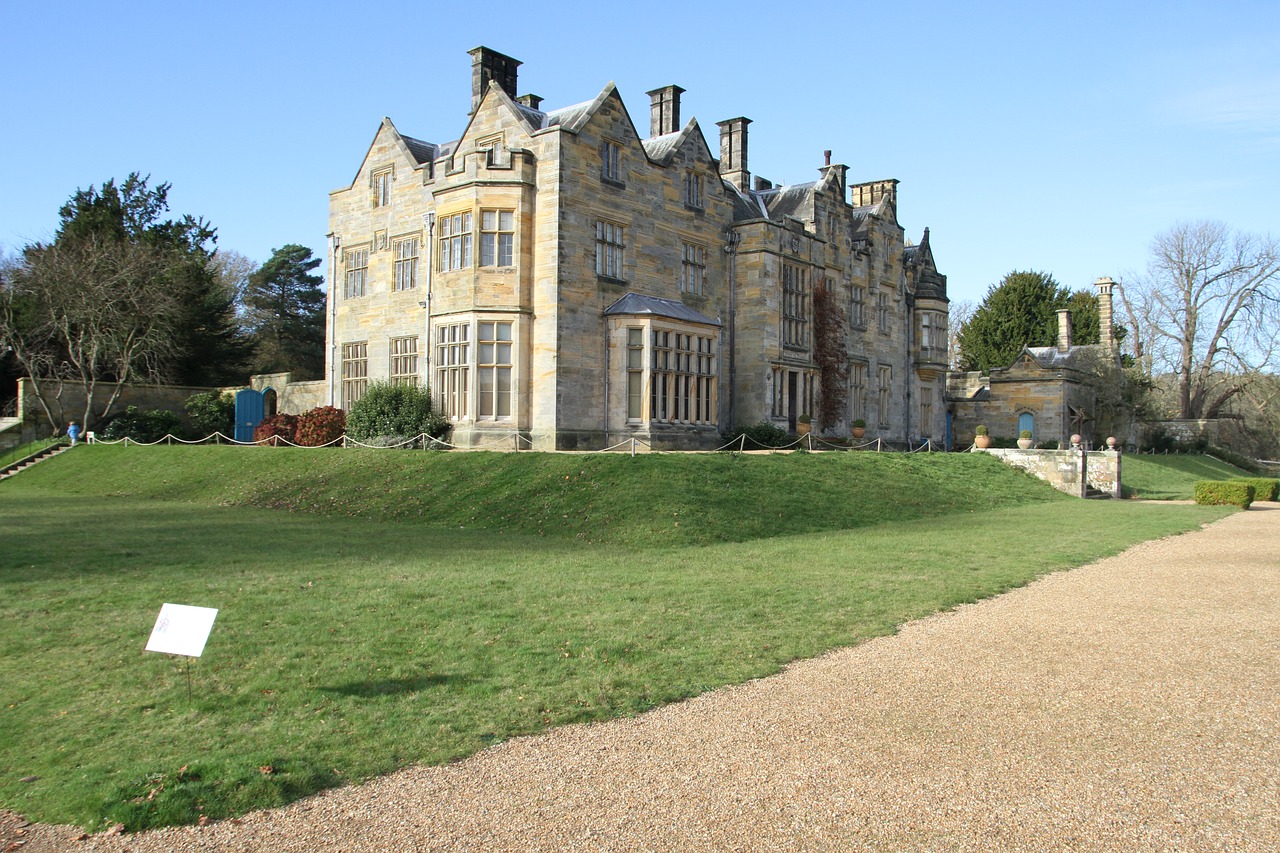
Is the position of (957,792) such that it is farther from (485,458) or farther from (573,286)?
(573,286)

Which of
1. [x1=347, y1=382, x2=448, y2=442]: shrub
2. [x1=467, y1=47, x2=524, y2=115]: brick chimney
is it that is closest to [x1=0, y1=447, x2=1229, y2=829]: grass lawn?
[x1=347, y1=382, x2=448, y2=442]: shrub

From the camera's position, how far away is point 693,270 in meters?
30.6

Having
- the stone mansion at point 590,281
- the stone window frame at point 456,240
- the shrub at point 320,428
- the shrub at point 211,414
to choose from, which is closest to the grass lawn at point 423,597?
the stone mansion at point 590,281

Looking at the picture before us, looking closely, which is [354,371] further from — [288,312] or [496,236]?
[288,312]

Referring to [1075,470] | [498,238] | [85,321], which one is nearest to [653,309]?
[498,238]

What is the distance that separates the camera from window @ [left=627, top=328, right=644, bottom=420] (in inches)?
1055

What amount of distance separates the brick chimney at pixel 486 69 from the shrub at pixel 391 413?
31.0 feet

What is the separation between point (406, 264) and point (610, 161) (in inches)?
309

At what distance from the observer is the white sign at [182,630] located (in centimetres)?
634

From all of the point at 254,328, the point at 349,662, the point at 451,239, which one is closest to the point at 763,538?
the point at 349,662

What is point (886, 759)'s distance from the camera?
587cm

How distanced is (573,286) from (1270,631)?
19.6 metres

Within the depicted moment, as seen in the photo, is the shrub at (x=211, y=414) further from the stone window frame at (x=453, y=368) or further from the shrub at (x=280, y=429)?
the stone window frame at (x=453, y=368)

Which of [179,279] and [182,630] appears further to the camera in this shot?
[179,279]
